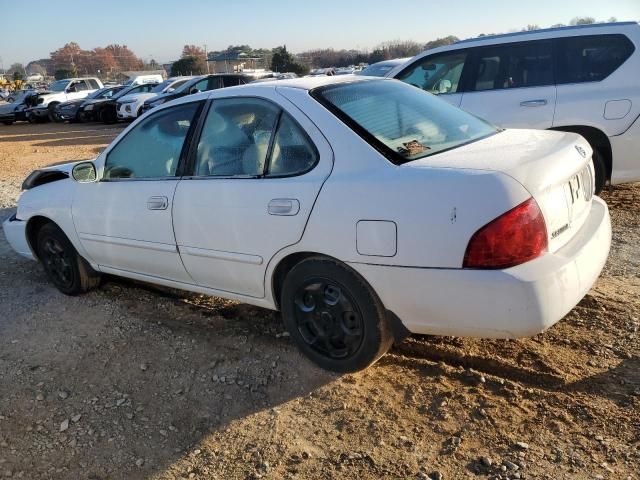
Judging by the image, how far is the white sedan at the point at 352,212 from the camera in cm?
254

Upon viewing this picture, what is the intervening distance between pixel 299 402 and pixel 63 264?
2681 millimetres

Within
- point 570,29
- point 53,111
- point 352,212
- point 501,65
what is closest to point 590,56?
point 570,29

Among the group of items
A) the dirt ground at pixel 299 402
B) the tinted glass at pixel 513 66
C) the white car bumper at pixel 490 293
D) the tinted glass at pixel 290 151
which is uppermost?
the tinted glass at pixel 513 66

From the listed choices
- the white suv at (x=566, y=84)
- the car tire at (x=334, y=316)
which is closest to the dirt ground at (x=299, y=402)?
the car tire at (x=334, y=316)

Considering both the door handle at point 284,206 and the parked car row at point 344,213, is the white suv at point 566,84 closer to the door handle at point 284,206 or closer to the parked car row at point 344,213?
the parked car row at point 344,213

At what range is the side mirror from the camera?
4.05 metres

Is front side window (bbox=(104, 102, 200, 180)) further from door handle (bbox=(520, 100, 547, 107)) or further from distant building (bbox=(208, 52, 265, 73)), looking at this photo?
distant building (bbox=(208, 52, 265, 73))

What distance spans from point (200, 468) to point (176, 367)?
940 mm

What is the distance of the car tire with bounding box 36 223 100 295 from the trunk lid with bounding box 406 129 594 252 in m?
3.01

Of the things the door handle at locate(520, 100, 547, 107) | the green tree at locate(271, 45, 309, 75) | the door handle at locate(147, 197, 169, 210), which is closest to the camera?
the door handle at locate(147, 197, 169, 210)

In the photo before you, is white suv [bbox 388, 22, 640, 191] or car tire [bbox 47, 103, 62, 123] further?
car tire [bbox 47, 103, 62, 123]

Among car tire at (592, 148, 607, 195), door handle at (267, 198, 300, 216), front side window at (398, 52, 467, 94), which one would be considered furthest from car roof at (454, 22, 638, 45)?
door handle at (267, 198, 300, 216)

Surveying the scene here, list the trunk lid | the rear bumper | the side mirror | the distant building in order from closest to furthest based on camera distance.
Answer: the trunk lid
the side mirror
the rear bumper
the distant building

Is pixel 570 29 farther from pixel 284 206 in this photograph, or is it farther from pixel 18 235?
pixel 18 235
